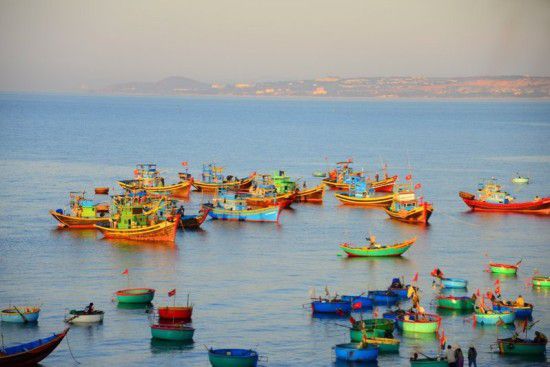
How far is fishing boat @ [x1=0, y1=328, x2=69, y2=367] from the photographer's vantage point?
155 ft

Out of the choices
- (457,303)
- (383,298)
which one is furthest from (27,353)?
(457,303)

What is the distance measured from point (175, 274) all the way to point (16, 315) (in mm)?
16787

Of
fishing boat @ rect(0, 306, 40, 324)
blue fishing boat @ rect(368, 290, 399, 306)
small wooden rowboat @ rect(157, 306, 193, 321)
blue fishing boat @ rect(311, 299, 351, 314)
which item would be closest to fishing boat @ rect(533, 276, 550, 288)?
blue fishing boat @ rect(368, 290, 399, 306)

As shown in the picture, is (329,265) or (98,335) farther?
(329,265)

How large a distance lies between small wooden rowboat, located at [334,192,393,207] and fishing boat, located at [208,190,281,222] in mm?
14196

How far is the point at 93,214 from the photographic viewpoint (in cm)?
9275

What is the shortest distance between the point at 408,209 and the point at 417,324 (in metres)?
43.7

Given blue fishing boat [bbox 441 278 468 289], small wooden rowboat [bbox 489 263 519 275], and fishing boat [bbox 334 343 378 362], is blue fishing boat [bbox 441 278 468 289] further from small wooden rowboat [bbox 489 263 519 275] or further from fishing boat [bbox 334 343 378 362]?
fishing boat [bbox 334 343 378 362]

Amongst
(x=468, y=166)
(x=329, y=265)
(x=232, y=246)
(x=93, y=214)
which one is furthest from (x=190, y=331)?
(x=468, y=166)

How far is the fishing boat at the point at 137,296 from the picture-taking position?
61.8 metres

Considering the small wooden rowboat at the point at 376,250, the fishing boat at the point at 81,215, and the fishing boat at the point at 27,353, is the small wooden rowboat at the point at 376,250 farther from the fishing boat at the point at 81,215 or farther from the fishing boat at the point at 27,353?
the fishing boat at the point at 27,353

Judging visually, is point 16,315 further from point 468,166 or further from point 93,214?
point 468,166

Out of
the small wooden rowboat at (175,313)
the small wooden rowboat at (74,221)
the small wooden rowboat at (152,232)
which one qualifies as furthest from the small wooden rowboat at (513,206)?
the small wooden rowboat at (175,313)

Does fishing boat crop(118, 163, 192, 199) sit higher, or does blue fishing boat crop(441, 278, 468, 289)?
blue fishing boat crop(441, 278, 468, 289)
